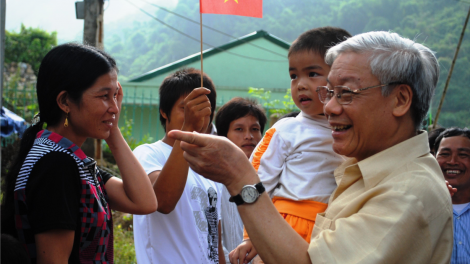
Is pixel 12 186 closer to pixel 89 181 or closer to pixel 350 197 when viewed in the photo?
pixel 89 181

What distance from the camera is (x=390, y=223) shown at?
5.17 ft

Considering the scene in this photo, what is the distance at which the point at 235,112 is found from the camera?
14.7ft

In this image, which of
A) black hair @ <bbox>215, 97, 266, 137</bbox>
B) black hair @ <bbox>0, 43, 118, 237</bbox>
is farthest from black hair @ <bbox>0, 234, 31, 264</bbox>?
black hair @ <bbox>215, 97, 266, 137</bbox>

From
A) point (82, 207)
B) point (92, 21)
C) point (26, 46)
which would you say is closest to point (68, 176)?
point (82, 207)

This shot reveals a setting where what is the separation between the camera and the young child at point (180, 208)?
97.0 inches

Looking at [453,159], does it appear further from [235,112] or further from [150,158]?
[150,158]

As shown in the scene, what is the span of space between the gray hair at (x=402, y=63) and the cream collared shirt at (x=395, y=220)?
267 millimetres

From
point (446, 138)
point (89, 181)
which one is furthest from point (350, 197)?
point (446, 138)

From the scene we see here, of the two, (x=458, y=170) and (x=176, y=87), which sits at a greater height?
(x=176, y=87)

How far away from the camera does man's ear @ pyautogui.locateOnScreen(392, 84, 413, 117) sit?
1.87m

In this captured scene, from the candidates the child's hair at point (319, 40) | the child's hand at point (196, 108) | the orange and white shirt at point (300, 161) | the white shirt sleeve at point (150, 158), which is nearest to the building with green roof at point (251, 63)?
the white shirt sleeve at point (150, 158)

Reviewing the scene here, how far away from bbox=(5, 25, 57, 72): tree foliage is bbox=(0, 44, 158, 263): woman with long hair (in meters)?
18.2

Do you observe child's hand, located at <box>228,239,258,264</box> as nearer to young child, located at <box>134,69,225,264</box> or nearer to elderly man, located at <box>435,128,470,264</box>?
young child, located at <box>134,69,225,264</box>

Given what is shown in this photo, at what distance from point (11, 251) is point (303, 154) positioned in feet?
5.03
